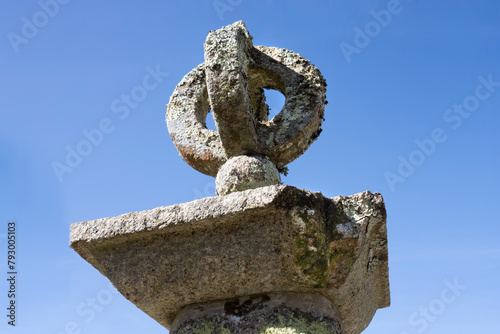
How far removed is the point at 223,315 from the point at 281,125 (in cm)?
117

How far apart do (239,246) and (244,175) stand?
473 mm

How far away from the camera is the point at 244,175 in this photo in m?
2.77

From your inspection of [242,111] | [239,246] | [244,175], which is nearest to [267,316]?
[239,246]

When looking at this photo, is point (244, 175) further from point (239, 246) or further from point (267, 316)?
point (267, 316)

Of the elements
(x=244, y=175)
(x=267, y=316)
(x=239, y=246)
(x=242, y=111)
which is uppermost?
(x=242, y=111)

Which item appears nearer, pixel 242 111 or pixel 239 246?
pixel 239 246

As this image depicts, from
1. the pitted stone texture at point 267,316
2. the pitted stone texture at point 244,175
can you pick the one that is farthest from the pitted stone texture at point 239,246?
the pitted stone texture at point 244,175

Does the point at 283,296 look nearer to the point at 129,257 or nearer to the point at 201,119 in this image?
the point at 129,257

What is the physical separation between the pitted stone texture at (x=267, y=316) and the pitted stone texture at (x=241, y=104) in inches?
33.1

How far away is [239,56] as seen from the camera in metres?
2.90

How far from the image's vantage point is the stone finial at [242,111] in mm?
2820

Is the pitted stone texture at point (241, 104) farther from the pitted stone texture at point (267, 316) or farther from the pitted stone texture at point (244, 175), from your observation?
the pitted stone texture at point (267, 316)

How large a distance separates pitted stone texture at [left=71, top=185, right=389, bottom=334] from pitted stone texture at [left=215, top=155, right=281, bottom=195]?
1.15ft

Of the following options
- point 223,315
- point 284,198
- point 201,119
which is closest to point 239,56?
point 201,119
